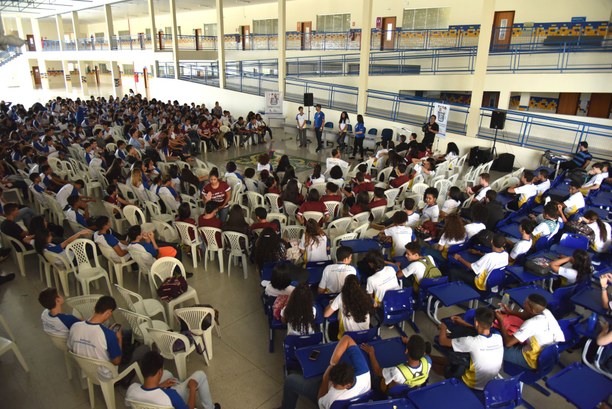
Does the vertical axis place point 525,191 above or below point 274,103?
below

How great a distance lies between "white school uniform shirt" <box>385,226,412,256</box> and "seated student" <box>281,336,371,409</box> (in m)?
2.29

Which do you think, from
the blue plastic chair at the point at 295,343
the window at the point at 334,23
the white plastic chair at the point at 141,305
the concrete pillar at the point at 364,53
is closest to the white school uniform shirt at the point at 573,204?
the blue plastic chair at the point at 295,343

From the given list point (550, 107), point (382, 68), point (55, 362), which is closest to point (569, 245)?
point (55, 362)

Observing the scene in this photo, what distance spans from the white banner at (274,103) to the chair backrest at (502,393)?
1292 centimetres

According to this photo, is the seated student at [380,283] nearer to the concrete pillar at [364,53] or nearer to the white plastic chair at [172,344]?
the white plastic chair at [172,344]

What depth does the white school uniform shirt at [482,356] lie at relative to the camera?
10.6 feet

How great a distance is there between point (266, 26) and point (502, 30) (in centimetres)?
1388

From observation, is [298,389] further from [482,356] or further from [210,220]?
[210,220]

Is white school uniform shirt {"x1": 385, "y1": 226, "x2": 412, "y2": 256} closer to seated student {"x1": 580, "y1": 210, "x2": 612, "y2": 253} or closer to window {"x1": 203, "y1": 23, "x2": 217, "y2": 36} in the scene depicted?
seated student {"x1": 580, "y1": 210, "x2": 612, "y2": 253}

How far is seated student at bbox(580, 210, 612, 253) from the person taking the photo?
16.9 feet

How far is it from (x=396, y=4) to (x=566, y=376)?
1773cm

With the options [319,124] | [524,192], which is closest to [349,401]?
[524,192]

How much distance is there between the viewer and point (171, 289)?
171 inches

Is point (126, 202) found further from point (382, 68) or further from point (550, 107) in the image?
point (550, 107)
